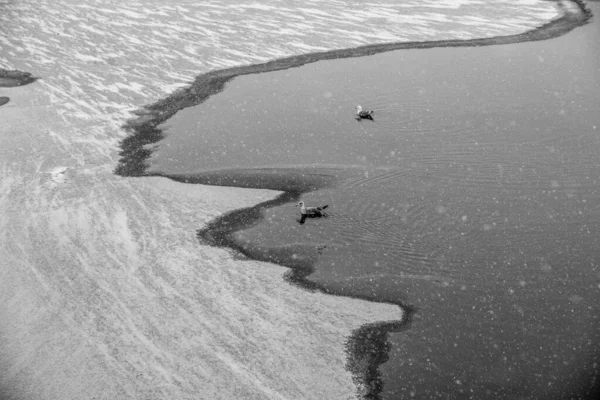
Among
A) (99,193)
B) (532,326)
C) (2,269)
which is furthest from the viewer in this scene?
(99,193)

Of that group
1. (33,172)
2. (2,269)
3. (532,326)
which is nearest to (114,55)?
(33,172)

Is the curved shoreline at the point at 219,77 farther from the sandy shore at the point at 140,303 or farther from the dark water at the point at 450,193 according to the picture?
the sandy shore at the point at 140,303

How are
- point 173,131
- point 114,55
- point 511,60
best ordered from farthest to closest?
point 114,55, point 511,60, point 173,131

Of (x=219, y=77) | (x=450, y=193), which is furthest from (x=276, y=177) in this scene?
(x=219, y=77)

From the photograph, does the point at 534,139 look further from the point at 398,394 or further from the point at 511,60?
the point at 398,394

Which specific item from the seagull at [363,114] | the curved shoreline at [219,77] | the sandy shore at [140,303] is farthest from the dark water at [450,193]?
the sandy shore at [140,303]

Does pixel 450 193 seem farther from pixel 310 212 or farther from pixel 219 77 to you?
pixel 219 77

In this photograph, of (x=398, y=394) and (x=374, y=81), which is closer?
(x=398, y=394)
